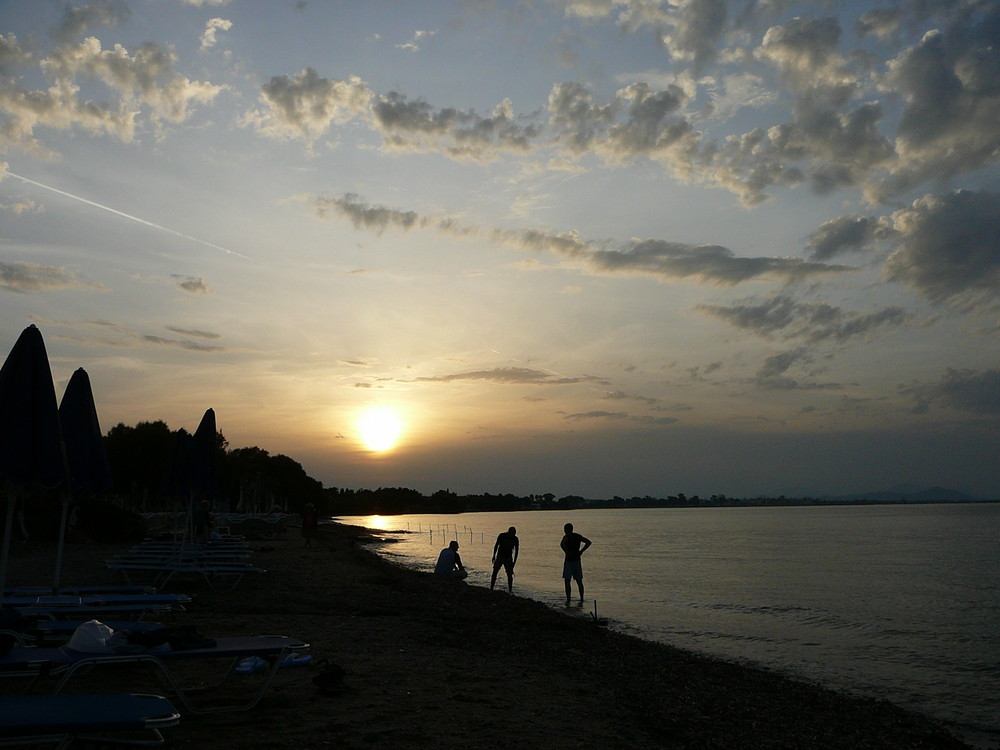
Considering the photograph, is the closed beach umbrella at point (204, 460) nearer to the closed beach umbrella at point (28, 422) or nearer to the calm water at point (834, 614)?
the closed beach umbrella at point (28, 422)

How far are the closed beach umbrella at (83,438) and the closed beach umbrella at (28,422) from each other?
4.56 feet

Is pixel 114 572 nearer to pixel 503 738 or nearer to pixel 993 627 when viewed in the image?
pixel 503 738

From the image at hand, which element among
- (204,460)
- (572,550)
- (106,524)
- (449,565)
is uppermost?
(204,460)

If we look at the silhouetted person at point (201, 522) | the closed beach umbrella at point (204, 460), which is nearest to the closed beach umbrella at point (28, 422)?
the closed beach umbrella at point (204, 460)

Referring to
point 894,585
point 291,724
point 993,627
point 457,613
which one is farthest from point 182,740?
point 894,585

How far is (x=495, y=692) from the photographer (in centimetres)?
783

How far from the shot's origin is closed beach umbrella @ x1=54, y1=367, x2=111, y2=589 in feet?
30.4

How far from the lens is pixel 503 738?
20.0 ft

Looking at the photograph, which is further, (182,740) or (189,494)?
(189,494)

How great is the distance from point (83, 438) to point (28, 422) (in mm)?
2233

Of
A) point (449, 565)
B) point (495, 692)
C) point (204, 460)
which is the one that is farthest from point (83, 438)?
point (449, 565)

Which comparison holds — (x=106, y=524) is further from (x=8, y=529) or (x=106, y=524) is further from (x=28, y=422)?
(x=28, y=422)

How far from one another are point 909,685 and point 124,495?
57852mm

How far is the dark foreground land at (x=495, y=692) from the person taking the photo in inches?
241
